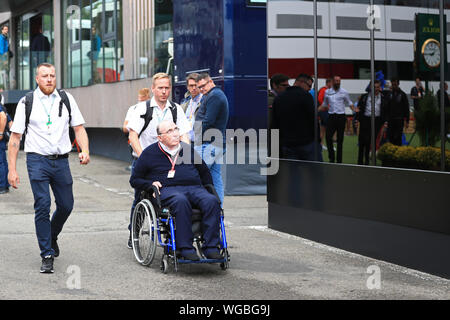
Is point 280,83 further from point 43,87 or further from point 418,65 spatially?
point 43,87

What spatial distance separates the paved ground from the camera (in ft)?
19.6

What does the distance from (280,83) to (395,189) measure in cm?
274

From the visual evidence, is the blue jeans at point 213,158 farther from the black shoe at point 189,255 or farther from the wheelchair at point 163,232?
the black shoe at point 189,255

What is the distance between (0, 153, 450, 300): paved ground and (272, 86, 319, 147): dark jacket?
3.67ft

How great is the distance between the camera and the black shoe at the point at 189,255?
6.55 metres

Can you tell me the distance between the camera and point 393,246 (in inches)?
283

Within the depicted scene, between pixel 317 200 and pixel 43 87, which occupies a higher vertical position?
pixel 43 87

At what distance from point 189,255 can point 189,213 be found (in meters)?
0.35

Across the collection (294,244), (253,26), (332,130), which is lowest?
(294,244)

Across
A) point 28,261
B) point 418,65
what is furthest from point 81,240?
point 418,65
